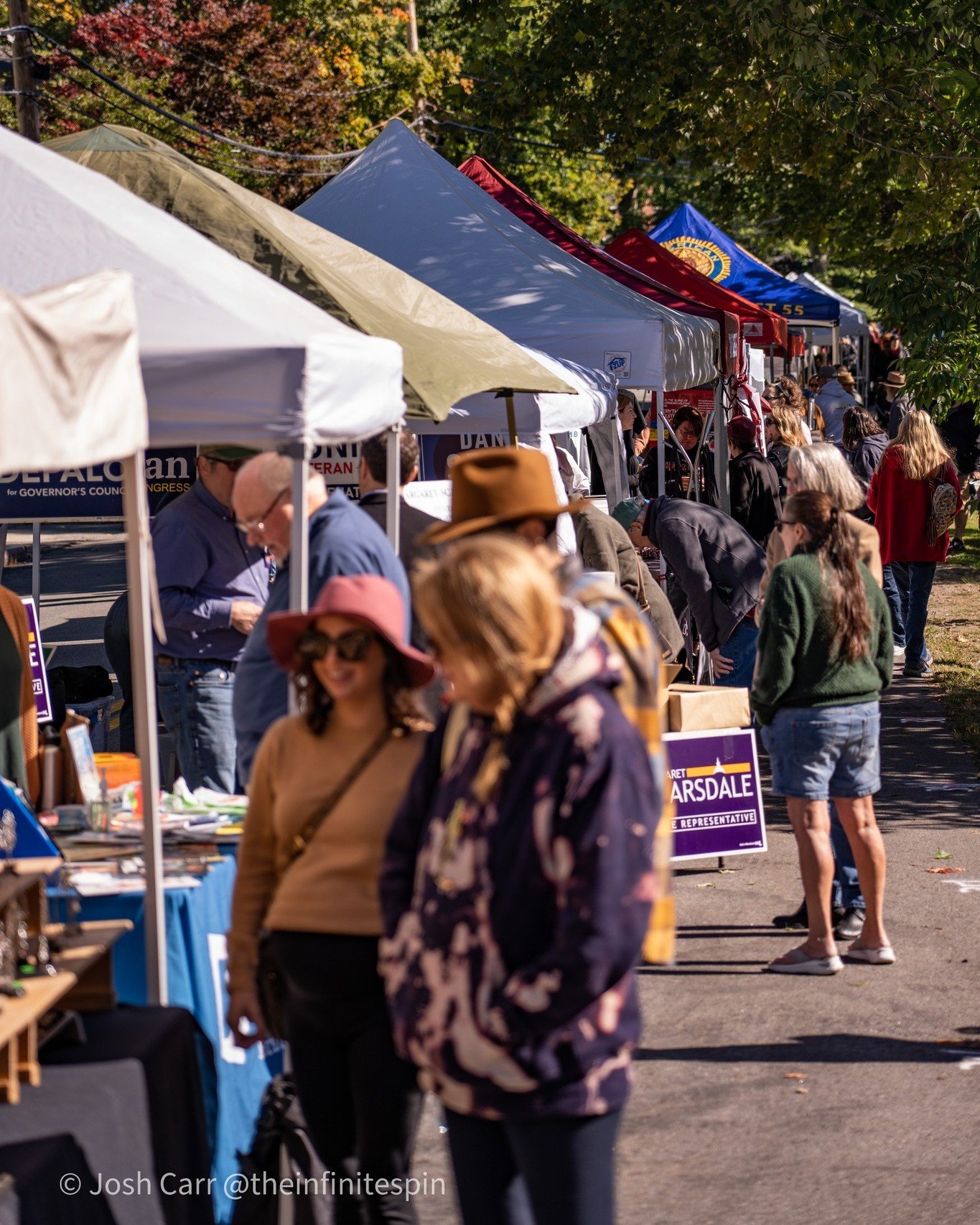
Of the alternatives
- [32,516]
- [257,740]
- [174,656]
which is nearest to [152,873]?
[257,740]

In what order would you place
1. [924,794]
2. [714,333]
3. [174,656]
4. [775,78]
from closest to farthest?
[174,656] → [924,794] → [714,333] → [775,78]

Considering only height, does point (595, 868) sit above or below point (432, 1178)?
above

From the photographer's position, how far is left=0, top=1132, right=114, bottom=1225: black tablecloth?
3.03 meters

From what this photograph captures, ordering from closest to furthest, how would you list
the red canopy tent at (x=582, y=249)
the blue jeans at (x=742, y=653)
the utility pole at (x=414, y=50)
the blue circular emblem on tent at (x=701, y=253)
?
the blue jeans at (x=742, y=653), the red canopy tent at (x=582, y=249), the blue circular emblem on tent at (x=701, y=253), the utility pole at (x=414, y=50)

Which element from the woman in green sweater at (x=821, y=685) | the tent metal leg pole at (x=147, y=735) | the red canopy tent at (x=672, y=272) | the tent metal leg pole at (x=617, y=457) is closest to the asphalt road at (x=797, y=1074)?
the woman in green sweater at (x=821, y=685)

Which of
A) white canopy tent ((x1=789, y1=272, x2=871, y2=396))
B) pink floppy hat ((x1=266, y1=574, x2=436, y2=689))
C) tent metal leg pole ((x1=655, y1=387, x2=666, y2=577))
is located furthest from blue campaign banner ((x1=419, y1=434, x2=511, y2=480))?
white canopy tent ((x1=789, y1=272, x2=871, y2=396))

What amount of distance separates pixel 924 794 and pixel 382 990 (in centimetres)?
665

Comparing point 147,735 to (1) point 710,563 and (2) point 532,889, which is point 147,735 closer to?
(2) point 532,889

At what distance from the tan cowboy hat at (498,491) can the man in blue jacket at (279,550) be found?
0.93 metres

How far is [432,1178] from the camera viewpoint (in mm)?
4730

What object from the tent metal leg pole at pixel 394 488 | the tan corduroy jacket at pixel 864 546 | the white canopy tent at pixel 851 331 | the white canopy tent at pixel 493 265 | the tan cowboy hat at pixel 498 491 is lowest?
the tan corduroy jacket at pixel 864 546

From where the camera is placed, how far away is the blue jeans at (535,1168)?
2.79 metres

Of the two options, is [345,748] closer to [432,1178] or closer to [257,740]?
[257,740]

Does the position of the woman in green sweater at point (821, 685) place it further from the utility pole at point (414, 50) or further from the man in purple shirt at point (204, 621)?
the utility pole at point (414, 50)
